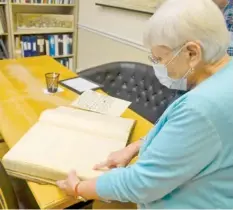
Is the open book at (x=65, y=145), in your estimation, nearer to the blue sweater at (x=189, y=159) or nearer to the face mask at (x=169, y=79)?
the blue sweater at (x=189, y=159)

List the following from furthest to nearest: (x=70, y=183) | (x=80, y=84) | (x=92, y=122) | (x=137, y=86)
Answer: (x=137, y=86) < (x=80, y=84) < (x=92, y=122) < (x=70, y=183)

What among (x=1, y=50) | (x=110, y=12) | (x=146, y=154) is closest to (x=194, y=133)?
(x=146, y=154)

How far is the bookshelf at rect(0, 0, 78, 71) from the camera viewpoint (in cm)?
298

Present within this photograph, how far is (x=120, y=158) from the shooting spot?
91 centimetres

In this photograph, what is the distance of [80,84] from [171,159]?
3.53 ft

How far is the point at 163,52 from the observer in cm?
72

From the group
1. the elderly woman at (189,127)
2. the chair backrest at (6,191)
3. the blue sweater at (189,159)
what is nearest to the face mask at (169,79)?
the elderly woman at (189,127)

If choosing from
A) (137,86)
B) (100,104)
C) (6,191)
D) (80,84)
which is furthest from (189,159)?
(137,86)

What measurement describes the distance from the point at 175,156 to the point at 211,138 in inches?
3.8

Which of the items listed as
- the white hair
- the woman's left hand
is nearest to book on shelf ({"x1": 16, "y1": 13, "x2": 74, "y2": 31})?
the woman's left hand

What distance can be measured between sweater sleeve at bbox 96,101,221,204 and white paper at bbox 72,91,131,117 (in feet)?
1.92

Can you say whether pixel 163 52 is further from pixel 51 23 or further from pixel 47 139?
pixel 51 23

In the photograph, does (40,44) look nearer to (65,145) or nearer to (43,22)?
(43,22)

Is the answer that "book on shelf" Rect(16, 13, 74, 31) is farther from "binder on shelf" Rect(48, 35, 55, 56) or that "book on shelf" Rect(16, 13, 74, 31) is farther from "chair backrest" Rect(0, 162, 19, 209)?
"chair backrest" Rect(0, 162, 19, 209)
